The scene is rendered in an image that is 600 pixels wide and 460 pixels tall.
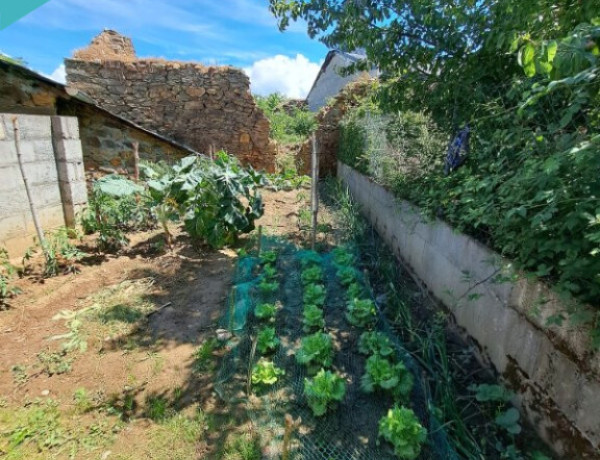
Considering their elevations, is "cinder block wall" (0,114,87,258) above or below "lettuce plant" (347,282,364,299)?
above

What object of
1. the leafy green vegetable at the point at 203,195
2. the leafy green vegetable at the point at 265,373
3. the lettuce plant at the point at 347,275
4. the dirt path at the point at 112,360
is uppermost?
the leafy green vegetable at the point at 203,195

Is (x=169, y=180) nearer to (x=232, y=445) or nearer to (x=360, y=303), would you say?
(x=360, y=303)

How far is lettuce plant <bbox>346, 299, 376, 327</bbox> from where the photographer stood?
2947mm

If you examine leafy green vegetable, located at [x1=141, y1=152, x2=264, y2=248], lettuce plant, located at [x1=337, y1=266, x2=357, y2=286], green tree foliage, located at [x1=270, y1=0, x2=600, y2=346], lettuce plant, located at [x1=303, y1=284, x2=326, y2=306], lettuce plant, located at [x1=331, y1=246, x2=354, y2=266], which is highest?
green tree foliage, located at [x1=270, y1=0, x2=600, y2=346]

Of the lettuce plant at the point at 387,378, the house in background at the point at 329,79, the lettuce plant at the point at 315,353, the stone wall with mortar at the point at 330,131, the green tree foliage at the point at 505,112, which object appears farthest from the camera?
the house in background at the point at 329,79

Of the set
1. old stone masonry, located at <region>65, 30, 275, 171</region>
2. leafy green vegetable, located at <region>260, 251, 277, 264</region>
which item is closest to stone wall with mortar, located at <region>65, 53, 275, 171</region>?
old stone masonry, located at <region>65, 30, 275, 171</region>

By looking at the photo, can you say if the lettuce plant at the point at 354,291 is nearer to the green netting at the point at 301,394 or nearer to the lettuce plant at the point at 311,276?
the green netting at the point at 301,394

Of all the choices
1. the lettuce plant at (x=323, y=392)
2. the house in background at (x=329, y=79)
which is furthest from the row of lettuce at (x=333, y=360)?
the house in background at (x=329, y=79)

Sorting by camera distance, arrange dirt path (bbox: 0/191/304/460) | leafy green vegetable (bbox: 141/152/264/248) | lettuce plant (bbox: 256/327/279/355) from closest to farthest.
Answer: dirt path (bbox: 0/191/304/460) < lettuce plant (bbox: 256/327/279/355) < leafy green vegetable (bbox: 141/152/264/248)

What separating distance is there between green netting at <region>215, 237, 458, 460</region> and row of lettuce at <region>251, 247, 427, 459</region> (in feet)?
0.19

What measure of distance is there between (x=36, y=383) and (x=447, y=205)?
12.0 feet

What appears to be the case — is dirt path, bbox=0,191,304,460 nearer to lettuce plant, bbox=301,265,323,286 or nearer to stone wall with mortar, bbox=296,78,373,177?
lettuce plant, bbox=301,265,323,286

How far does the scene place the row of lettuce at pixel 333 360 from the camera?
1860mm

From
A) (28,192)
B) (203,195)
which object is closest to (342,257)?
(203,195)
